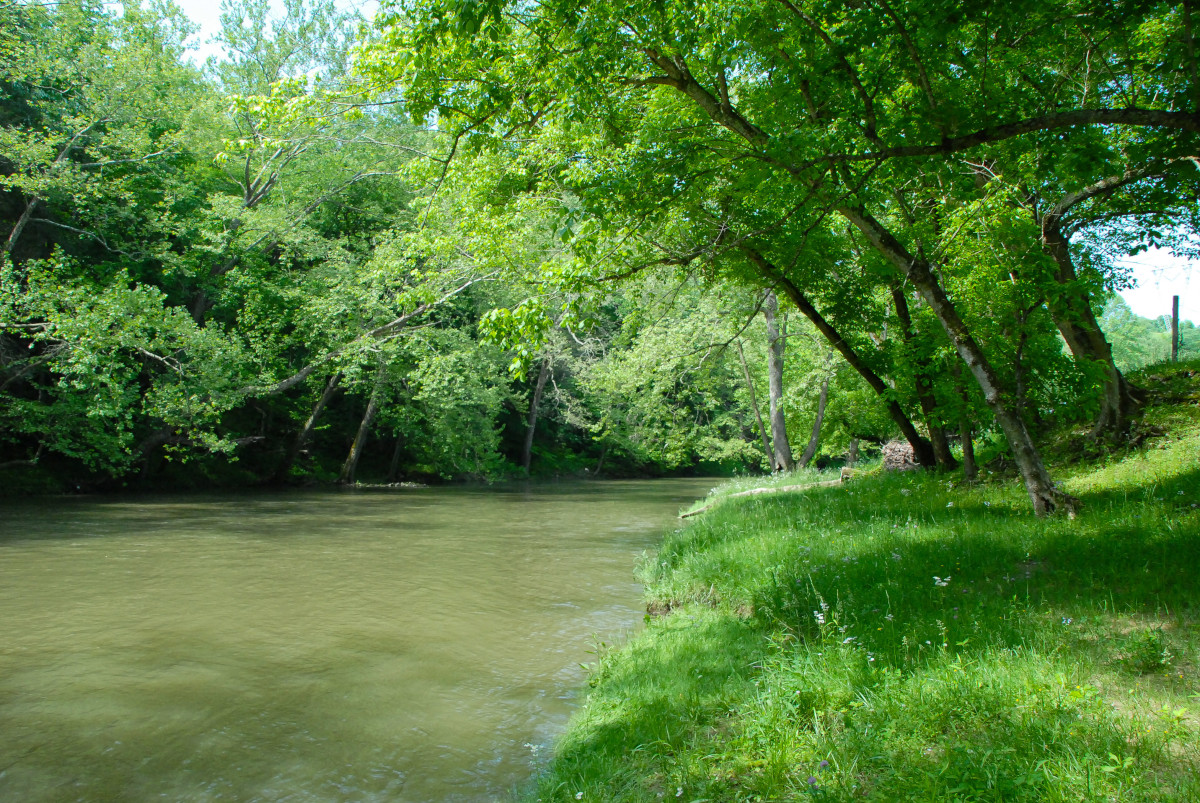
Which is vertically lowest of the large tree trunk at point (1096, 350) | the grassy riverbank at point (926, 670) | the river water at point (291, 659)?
the river water at point (291, 659)

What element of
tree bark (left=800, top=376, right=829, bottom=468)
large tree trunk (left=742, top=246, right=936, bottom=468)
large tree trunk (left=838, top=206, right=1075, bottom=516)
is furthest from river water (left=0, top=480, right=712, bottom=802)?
tree bark (left=800, top=376, right=829, bottom=468)

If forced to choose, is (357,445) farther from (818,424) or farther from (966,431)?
(966,431)

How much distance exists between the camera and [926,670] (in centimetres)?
390

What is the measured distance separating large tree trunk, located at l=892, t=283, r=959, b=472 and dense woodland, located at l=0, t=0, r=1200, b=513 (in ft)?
0.21

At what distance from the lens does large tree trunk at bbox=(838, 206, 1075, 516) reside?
7.26 meters

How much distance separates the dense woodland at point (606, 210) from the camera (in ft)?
22.6

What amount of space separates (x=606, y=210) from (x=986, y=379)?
444 centimetres

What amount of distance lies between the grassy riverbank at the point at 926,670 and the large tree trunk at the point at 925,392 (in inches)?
104

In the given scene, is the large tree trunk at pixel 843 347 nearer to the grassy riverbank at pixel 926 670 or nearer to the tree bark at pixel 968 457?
the tree bark at pixel 968 457

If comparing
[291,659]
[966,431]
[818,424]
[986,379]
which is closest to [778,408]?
[818,424]

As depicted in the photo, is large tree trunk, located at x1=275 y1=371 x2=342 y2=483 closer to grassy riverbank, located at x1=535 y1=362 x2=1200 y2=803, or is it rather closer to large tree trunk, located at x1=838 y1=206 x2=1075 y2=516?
grassy riverbank, located at x1=535 y1=362 x2=1200 y2=803

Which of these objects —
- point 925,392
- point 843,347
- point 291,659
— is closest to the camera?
point 291,659

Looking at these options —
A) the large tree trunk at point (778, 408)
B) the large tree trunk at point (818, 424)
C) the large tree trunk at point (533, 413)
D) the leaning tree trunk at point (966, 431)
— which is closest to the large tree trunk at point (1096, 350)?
the leaning tree trunk at point (966, 431)

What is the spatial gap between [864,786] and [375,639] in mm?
5659
